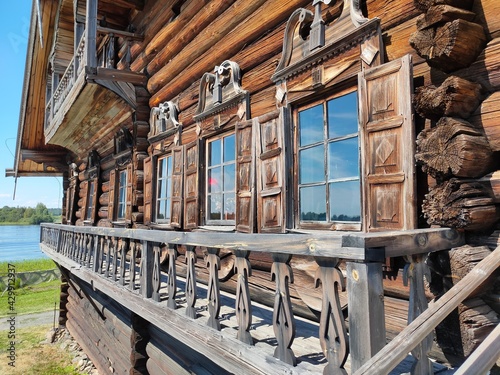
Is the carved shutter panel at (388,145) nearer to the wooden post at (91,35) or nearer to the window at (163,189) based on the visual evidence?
the window at (163,189)

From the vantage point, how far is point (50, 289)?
23.7m

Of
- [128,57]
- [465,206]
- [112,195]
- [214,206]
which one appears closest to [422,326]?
[465,206]

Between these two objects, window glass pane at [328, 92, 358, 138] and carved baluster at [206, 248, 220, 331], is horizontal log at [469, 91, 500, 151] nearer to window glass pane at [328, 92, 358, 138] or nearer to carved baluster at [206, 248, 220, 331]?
window glass pane at [328, 92, 358, 138]

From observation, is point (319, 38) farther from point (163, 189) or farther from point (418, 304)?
point (163, 189)

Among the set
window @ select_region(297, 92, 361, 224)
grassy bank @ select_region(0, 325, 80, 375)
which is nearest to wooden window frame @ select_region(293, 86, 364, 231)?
window @ select_region(297, 92, 361, 224)

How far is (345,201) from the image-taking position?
311 cm

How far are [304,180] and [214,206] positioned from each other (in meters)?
1.79

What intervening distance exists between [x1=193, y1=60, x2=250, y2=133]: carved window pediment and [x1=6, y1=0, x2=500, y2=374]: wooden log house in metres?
0.03

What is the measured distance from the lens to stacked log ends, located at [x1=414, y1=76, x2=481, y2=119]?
7.04 feet

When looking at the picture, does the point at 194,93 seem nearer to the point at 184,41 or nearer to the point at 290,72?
the point at 184,41

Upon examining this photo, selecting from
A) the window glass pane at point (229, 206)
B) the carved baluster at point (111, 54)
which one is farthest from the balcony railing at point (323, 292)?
the carved baluster at point (111, 54)

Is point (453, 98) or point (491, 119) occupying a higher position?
point (453, 98)

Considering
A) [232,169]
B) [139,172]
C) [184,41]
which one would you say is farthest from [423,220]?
[139,172]

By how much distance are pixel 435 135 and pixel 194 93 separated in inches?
155
